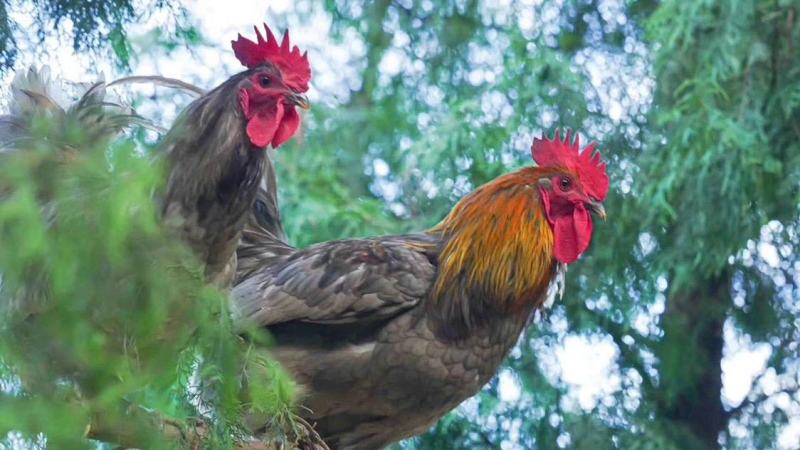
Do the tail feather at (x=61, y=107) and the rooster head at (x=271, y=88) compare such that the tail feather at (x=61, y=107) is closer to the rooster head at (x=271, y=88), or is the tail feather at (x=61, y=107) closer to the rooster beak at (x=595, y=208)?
the rooster head at (x=271, y=88)

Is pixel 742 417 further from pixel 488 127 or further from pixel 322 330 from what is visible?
pixel 322 330

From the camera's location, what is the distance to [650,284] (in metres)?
6.80

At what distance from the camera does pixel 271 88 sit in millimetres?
3322

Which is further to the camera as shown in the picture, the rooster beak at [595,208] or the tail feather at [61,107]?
the rooster beak at [595,208]

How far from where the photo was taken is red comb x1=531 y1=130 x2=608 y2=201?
3.90m

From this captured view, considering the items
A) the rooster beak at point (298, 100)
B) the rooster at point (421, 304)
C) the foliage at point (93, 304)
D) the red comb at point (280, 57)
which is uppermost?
the red comb at point (280, 57)

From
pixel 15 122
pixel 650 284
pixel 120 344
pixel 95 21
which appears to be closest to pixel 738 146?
pixel 650 284

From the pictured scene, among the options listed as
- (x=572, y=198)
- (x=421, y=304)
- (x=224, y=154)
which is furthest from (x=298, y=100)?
(x=572, y=198)

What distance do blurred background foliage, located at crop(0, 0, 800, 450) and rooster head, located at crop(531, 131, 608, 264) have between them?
2.25 m

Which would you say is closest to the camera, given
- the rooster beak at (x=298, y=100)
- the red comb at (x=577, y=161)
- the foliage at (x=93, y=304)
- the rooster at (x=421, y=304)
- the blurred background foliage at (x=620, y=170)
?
the foliage at (x=93, y=304)

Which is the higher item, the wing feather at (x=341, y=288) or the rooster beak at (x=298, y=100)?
the rooster beak at (x=298, y=100)

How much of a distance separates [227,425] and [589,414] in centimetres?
474

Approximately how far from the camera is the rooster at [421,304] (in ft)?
12.4

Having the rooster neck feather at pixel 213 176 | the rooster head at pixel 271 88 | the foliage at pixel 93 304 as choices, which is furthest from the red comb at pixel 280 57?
the foliage at pixel 93 304
